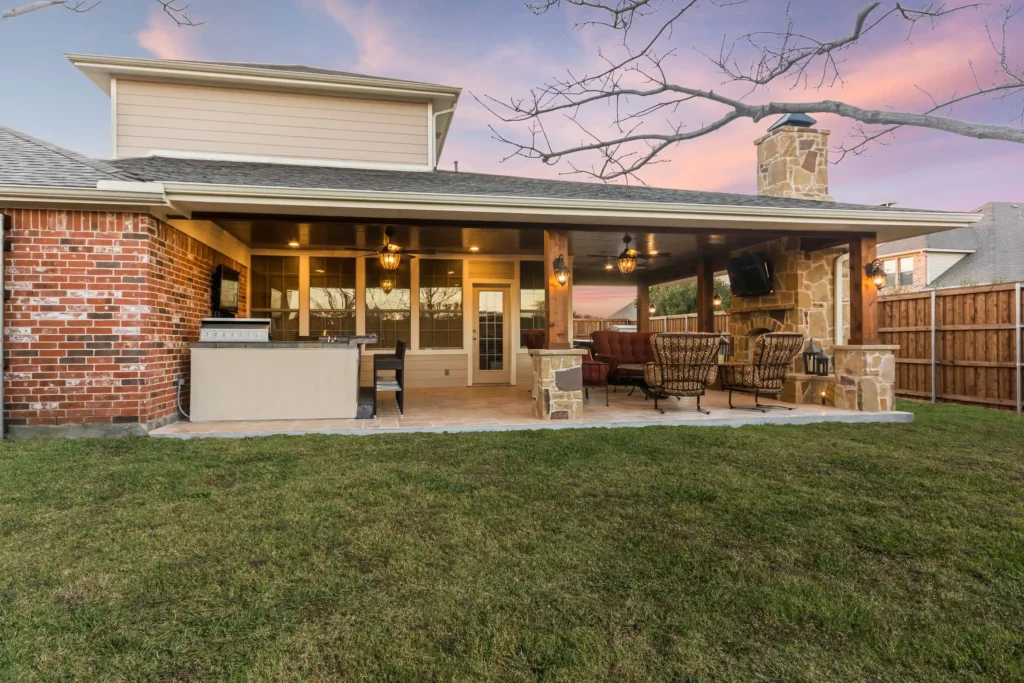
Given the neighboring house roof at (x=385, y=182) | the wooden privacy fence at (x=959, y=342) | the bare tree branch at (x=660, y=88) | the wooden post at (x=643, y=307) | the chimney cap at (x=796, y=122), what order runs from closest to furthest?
the bare tree branch at (x=660, y=88), the neighboring house roof at (x=385, y=182), the wooden privacy fence at (x=959, y=342), the chimney cap at (x=796, y=122), the wooden post at (x=643, y=307)

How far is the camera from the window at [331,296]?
915cm

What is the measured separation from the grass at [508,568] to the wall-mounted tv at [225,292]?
310 centimetres

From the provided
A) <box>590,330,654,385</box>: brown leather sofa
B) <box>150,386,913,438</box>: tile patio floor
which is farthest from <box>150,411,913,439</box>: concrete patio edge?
<box>590,330,654,385</box>: brown leather sofa

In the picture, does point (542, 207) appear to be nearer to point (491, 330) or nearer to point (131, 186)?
point (131, 186)

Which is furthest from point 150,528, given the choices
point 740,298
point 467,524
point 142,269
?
point 740,298

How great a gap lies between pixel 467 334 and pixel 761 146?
6574 millimetres

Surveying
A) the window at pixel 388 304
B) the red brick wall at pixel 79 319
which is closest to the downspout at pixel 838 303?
the window at pixel 388 304

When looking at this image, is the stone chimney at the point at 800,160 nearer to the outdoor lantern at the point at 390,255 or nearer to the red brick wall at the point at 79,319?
the outdoor lantern at the point at 390,255

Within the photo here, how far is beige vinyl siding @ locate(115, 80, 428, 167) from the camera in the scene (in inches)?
Result: 303

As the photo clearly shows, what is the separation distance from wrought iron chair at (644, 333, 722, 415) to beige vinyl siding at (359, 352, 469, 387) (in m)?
4.28

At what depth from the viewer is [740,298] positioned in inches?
350

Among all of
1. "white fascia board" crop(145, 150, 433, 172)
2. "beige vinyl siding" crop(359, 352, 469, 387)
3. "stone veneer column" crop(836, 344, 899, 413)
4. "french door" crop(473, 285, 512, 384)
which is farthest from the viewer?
"french door" crop(473, 285, 512, 384)

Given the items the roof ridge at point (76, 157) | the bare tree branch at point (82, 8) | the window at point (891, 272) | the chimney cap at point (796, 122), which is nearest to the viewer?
the bare tree branch at point (82, 8)

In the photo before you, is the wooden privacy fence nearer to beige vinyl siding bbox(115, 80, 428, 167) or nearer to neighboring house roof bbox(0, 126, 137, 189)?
beige vinyl siding bbox(115, 80, 428, 167)
